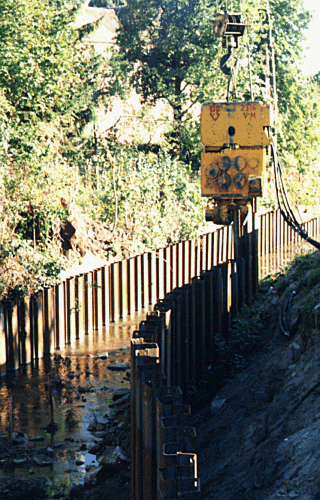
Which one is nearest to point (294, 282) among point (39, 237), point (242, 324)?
point (242, 324)

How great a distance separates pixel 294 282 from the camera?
12.6 meters

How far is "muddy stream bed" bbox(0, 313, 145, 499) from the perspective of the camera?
9.59 meters

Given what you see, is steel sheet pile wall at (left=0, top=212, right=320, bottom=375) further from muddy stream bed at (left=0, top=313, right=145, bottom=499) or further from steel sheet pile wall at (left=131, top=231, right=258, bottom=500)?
muddy stream bed at (left=0, top=313, right=145, bottom=499)

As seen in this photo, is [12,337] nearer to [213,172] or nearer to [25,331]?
[25,331]

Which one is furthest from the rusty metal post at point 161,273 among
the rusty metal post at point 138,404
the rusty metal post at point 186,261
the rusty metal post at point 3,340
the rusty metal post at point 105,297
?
the rusty metal post at point 138,404

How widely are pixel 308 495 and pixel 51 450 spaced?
16.8ft

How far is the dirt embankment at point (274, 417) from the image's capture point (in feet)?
22.0

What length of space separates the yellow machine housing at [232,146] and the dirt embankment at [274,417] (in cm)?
183

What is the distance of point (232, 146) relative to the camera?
1252 cm

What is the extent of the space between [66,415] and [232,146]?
5094 millimetres

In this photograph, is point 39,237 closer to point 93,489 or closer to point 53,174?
point 53,174

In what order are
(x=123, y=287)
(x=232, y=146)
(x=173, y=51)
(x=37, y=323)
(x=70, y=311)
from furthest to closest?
(x=173, y=51) → (x=123, y=287) → (x=70, y=311) → (x=37, y=323) → (x=232, y=146)

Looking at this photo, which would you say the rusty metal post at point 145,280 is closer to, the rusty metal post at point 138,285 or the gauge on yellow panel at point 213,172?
the rusty metal post at point 138,285

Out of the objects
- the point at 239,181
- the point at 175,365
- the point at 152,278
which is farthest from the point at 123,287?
the point at 175,365
